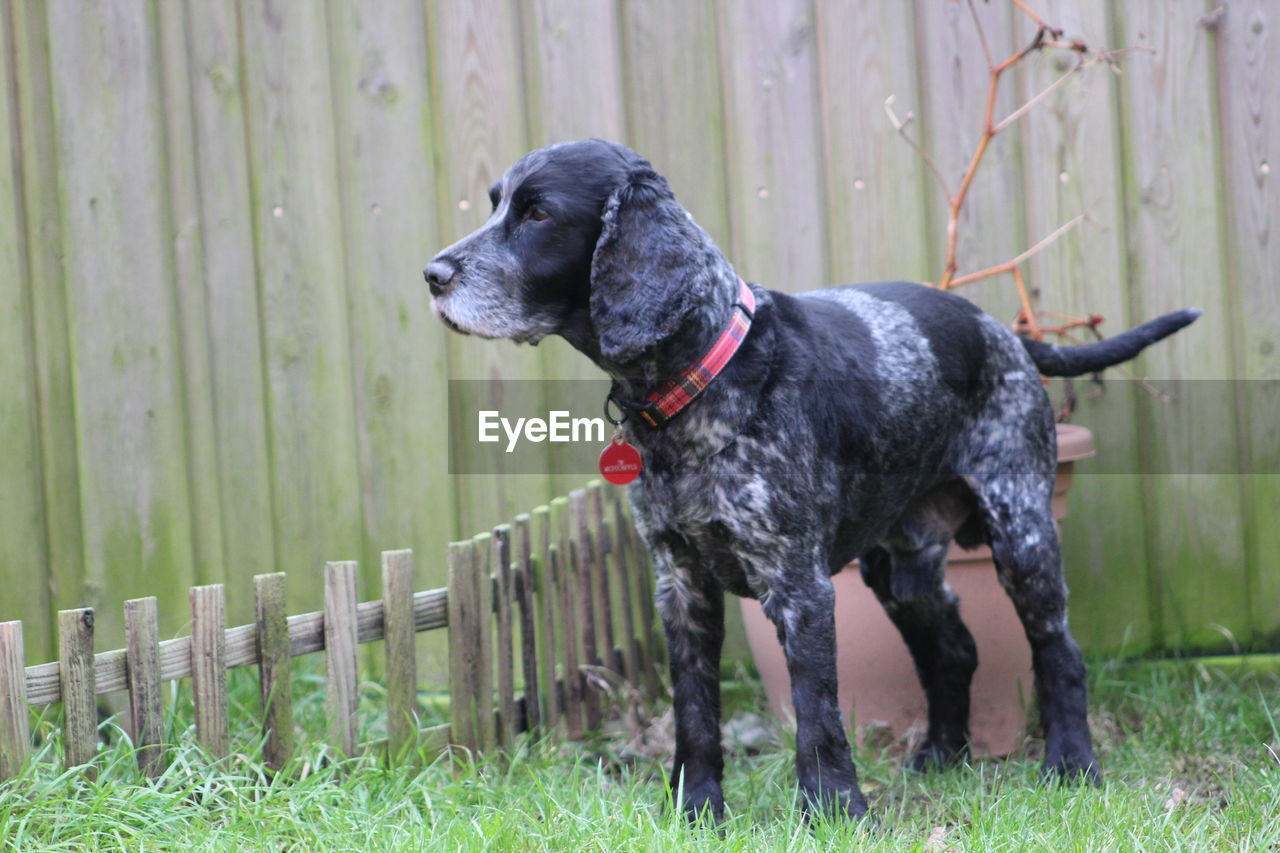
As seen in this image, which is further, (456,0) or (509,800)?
(456,0)

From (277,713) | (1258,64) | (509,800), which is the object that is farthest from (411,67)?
(1258,64)

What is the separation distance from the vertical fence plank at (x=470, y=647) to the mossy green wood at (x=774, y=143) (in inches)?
58.3

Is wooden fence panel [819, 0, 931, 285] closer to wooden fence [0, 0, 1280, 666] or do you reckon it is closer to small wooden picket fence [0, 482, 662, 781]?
wooden fence [0, 0, 1280, 666]

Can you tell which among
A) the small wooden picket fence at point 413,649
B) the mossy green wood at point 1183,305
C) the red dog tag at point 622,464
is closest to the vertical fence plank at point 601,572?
the small wooden picket fence at point 413,649

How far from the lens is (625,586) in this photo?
407 centimetres

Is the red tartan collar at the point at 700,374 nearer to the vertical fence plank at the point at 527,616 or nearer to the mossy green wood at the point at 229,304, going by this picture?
the vertical fence plank at the point at 527,616

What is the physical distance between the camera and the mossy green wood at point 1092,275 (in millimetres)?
3947

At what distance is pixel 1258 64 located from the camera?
3.88 m

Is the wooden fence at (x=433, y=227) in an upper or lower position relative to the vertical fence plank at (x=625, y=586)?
upper

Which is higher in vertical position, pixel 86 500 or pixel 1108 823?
pixel 86 500

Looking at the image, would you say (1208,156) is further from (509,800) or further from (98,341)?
(98,341)

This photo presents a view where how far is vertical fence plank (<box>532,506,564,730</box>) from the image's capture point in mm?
3582

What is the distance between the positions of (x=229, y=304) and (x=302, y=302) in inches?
9.8

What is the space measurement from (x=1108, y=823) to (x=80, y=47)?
3894 millimetres
